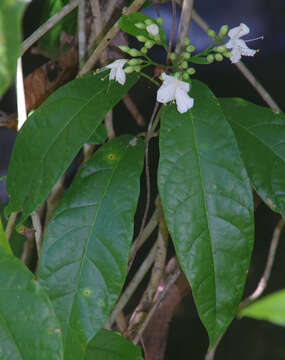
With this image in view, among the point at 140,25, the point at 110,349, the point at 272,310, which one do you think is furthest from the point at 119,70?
the point at 272,310

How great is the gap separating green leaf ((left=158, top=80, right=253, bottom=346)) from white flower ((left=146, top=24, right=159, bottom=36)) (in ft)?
0.61

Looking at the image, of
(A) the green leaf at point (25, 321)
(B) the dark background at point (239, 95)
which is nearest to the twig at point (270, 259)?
(B) the dark background at point (239, 95)

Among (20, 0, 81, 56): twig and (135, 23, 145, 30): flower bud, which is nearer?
(135, 23, 145, 30): flower bud

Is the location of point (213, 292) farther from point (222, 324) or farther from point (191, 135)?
point (191, 135)

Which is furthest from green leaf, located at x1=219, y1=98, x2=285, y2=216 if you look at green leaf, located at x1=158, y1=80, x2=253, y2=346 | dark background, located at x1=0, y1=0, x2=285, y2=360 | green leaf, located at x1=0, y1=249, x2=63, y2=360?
green leaf, located at x1=0, y1=249, x2=63, y2=360

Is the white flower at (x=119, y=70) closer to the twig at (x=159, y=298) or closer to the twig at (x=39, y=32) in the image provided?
the twig at (x=39, y=32)

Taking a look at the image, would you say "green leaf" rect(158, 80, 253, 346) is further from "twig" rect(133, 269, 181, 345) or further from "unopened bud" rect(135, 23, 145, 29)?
"twig" rect(133, 269, 181, 345)

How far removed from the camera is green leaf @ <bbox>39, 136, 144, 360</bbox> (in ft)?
2.76

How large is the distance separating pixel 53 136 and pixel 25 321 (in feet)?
1.16

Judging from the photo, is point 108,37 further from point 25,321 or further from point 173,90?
point 25,321

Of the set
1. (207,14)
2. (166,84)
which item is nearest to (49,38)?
(207,14)

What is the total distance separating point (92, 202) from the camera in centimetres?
92

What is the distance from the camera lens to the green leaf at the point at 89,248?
0.84 metres

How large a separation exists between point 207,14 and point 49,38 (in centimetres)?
46
